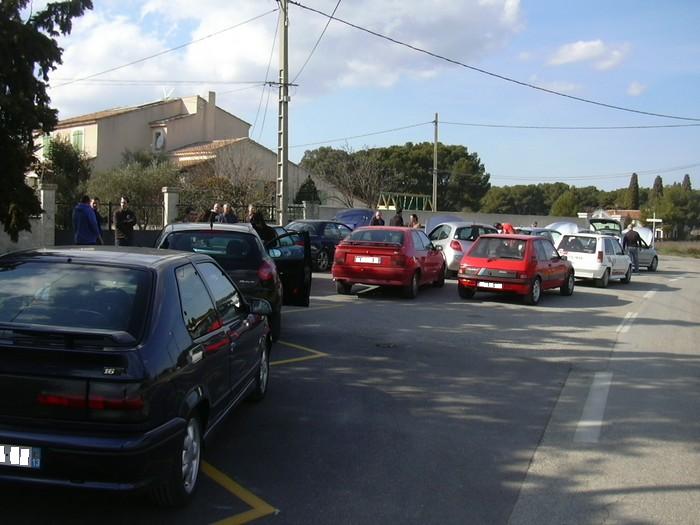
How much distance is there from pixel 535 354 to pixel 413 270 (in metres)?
5.43

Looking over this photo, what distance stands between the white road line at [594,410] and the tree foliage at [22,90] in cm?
736

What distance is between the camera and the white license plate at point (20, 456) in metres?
3.61

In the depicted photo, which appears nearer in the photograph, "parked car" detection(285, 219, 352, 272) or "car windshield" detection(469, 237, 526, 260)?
"car windshield" detection(469, 237, 526, 260)

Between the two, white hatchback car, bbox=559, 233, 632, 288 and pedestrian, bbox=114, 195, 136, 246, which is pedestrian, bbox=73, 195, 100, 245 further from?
white hatchback car, bbox=559, 233, 632, 288

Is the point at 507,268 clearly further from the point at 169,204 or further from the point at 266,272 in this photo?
the point at 169,204

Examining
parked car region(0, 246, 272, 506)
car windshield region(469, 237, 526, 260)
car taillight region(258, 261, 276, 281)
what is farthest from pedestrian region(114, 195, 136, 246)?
parked car region(0, 246, 272, 506)

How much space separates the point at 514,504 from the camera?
182 inches

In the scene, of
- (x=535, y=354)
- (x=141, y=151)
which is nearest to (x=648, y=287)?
(x=535, y=354)

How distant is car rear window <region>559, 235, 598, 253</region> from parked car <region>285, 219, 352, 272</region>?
6712 mm

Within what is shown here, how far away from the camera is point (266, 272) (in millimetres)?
8773

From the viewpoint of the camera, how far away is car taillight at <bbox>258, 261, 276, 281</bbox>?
872 cm

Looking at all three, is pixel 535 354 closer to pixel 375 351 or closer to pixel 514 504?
pixel 375 351

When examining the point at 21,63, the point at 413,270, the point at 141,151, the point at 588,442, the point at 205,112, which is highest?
the point at 205,112

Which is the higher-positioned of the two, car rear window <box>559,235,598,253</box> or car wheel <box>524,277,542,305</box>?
car rear window <box>559,235,598,253</box>
